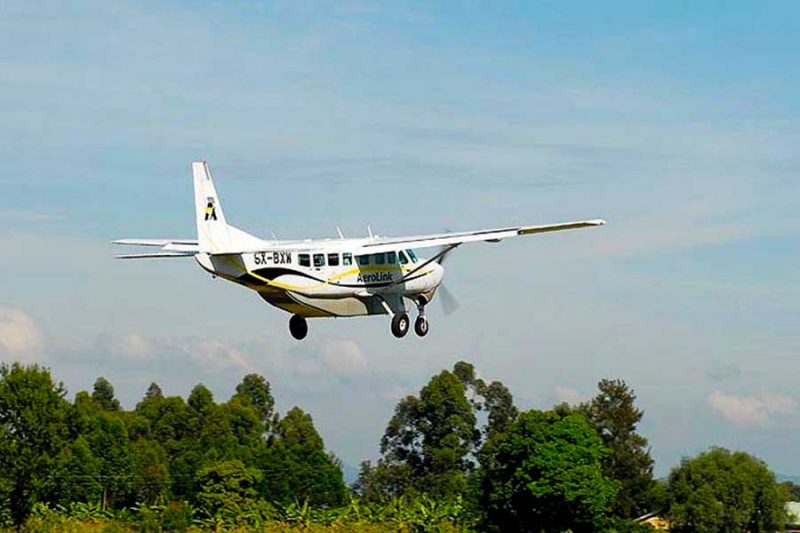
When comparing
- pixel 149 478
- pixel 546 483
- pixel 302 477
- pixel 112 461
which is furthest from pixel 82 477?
pixel 546 483

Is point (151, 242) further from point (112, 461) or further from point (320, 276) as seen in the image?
point (112, 461)

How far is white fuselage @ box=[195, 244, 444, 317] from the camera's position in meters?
55.2

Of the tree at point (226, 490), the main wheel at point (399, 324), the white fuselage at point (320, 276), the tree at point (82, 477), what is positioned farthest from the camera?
the tree at point (82, 477)

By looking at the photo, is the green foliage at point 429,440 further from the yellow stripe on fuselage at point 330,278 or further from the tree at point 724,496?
the yellow stripe on fuselage at point 330,278

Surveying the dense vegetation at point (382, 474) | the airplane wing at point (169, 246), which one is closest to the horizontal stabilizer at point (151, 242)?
the airplane wing at point (169, 246)

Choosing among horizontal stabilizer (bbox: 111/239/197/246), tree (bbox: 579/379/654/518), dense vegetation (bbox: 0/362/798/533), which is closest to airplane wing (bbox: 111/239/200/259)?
horizontal stabilizer (bbox: 111/239/197/246)

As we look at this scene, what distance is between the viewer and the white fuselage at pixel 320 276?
181 feet

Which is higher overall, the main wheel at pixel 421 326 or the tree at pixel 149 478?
the tree at pixel 149 478

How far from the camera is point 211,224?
56719mm

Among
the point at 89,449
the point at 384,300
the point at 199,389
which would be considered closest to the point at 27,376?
the point at 89,449

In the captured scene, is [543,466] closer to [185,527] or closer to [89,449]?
[185,527]

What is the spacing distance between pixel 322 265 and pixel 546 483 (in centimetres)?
5633

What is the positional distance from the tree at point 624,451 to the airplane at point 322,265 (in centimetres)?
7373

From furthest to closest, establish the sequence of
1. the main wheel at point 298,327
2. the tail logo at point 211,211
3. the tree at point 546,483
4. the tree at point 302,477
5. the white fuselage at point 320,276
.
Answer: the tree at point 302,477
the tree at point 546,483
the main wheel at point 298,327
the tail logo at point 211,211
the white fuselage at point 320,276
